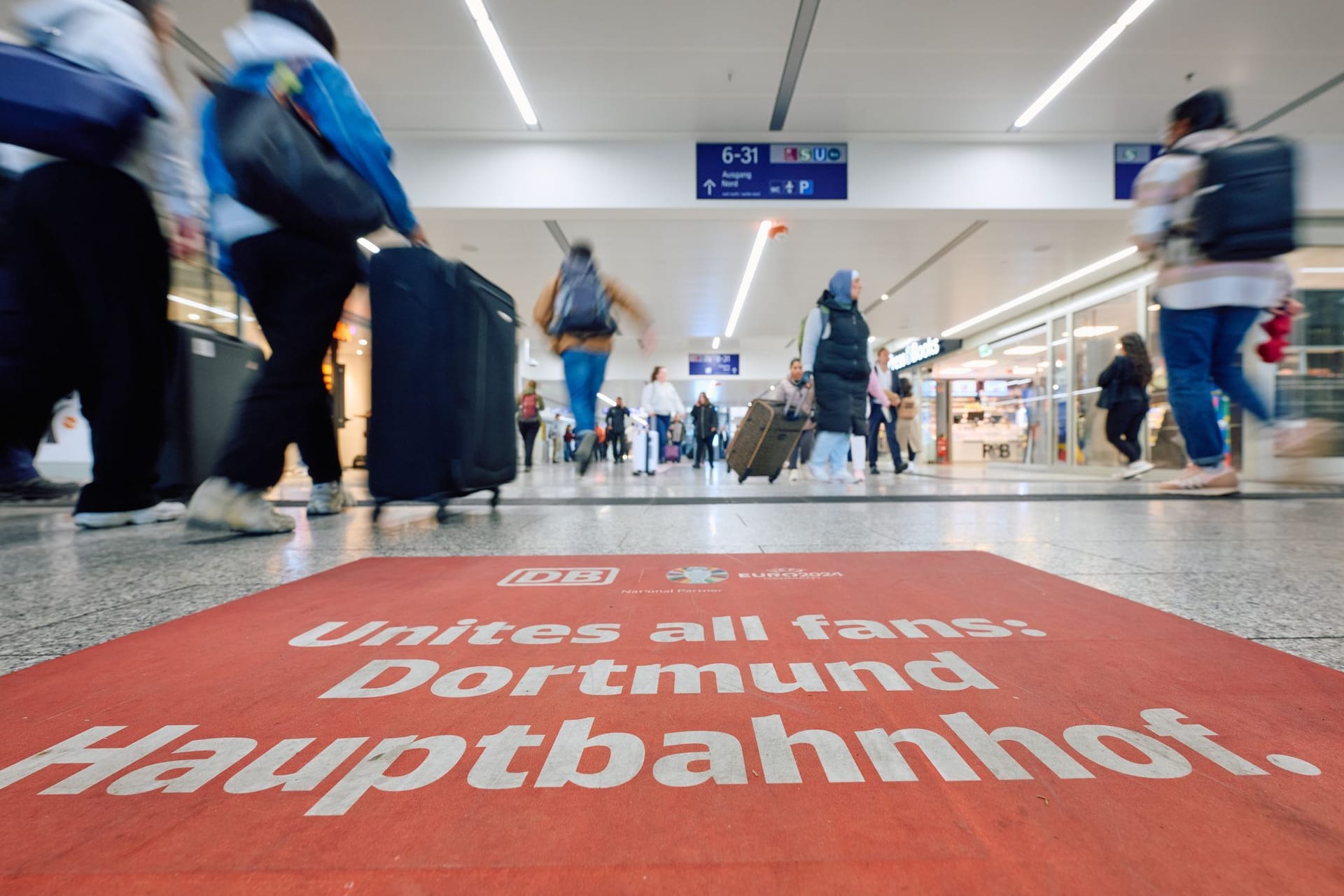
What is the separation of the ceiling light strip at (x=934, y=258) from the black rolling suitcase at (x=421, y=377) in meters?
6.65

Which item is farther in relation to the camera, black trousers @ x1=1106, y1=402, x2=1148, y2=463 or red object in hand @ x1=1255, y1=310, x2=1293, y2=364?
black trousers @ x1=1106, y1=402, x2=1148, y2=463

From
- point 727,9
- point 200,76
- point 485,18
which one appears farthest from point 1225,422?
point 200,76

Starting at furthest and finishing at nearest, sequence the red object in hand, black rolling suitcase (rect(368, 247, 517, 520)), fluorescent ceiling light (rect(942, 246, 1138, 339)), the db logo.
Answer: fluorescent ceiling light (rect(942, 246, 1138, 339)) < the red object in hand < black rolling suitcase (rect(368, 247, 517, 520)) < the db logo

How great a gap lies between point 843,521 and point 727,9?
3.82 meters

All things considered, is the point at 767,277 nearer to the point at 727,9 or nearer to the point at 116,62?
the point at 727,9

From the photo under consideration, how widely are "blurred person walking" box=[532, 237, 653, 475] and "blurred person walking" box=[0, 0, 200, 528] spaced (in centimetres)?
224

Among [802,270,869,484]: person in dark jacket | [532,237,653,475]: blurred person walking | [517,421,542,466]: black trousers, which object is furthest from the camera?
[517,421,542,466]: black trousers

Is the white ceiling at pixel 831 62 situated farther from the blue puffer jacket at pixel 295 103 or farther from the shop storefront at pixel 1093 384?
the blue puffer jacket at pixel 295 103

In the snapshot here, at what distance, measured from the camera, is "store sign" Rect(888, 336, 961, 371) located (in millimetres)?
15469

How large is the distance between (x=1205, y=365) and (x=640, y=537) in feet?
9.80

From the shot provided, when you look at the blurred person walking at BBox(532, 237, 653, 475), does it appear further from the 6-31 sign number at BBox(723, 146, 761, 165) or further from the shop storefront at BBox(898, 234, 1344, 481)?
the shop storefront at BBox(898, 234, 1344, 481)

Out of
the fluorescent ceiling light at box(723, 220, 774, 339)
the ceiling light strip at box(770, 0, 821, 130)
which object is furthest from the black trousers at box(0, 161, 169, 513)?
the fluorescent ceiling light at box(723, 220, 774, 339)

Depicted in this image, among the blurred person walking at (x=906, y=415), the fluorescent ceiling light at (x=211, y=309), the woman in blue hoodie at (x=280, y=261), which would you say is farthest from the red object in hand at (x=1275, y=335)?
the fluorescent ceiling light at (x=211, y=309)

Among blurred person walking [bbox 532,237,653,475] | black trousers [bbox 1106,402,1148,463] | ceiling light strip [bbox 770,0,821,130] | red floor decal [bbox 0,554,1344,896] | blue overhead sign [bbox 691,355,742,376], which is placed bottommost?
red floor decal [bbox 0,554,1344,896]
